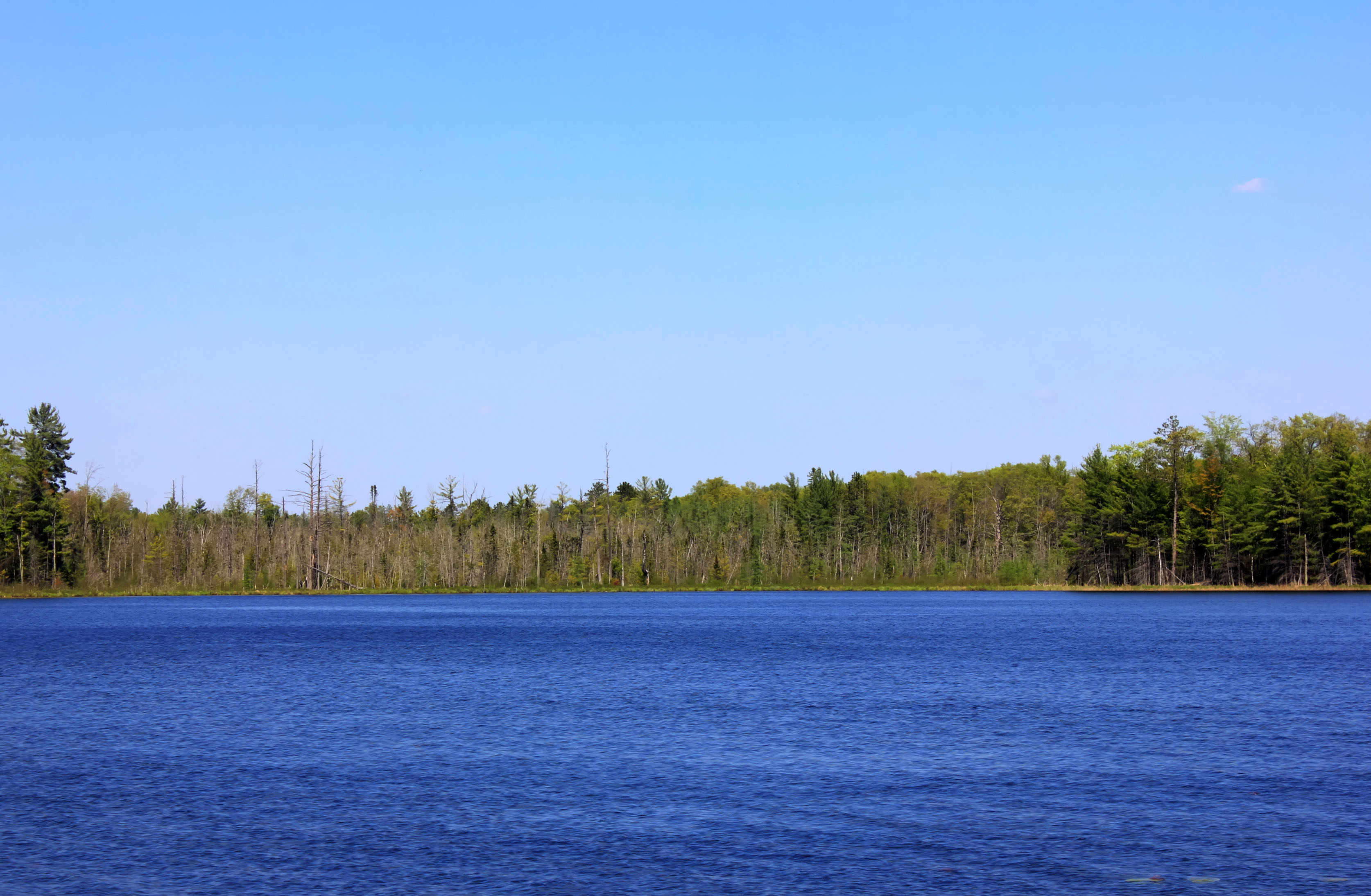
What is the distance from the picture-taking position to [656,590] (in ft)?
575

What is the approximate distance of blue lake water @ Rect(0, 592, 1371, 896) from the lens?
17.0 m

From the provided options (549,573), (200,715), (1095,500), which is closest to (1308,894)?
(200,715)

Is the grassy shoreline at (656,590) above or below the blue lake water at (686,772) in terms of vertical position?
below

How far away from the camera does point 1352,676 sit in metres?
A: 44.1

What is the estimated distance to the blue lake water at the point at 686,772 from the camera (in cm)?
1695

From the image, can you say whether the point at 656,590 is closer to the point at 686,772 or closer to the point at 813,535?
the point at 813,535

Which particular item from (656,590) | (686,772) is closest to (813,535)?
(656,590)

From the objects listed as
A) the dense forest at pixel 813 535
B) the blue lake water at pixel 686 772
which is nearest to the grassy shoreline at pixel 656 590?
the dense forest at pixel 813 535

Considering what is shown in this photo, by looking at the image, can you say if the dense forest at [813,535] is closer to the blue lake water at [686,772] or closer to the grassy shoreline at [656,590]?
the grassy shoreline at [656,590]

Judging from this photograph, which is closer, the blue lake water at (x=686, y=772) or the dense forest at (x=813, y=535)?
the blue lake water at (x=686, y=772)

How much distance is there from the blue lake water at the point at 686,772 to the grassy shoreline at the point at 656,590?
83406mm

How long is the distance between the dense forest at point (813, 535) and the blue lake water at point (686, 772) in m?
78.8

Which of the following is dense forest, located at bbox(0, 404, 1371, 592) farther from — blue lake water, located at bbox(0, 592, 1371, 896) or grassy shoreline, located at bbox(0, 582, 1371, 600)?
blue lake water, located at bbox(0, 592, 1371, 896)

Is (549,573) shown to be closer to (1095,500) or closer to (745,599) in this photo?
(745,599)
